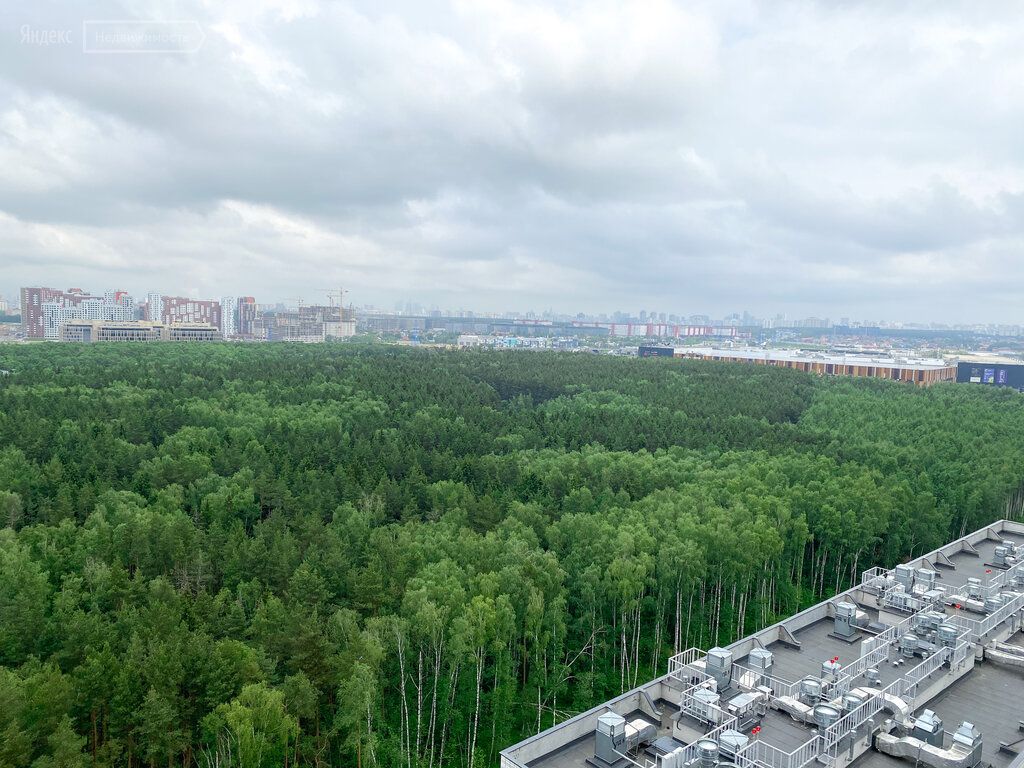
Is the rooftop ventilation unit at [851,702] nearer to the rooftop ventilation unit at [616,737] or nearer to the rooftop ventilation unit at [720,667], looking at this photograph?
the rooftop ventilation unit at [720,667]

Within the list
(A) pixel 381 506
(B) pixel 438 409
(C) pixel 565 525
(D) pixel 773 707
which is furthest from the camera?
(B) pixel 438 409

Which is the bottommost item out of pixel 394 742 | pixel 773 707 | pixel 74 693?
pixel 394 742

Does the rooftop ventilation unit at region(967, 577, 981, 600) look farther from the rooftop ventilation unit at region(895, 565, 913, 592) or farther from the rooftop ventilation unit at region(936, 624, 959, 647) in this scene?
the rooftop ventilation unit at region(936, 624, 959, 647)

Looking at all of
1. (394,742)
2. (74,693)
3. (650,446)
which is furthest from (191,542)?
(650,446)

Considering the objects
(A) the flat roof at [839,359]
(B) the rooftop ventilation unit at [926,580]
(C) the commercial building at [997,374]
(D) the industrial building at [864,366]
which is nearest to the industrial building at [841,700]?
(B) the rooftop ventilation unit at [926,580]

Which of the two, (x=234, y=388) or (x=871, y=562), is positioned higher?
(x=234, y=388)

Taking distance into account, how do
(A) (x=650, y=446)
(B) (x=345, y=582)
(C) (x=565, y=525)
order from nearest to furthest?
(B) (x=345, y=582) < (C) (x=565, y=525) < (A) (x=650, y=446)

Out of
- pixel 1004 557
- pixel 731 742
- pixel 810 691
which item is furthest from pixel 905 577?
pixel 731 742

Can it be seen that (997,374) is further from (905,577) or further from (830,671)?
(830,671)

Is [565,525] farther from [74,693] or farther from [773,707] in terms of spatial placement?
[74,693]
